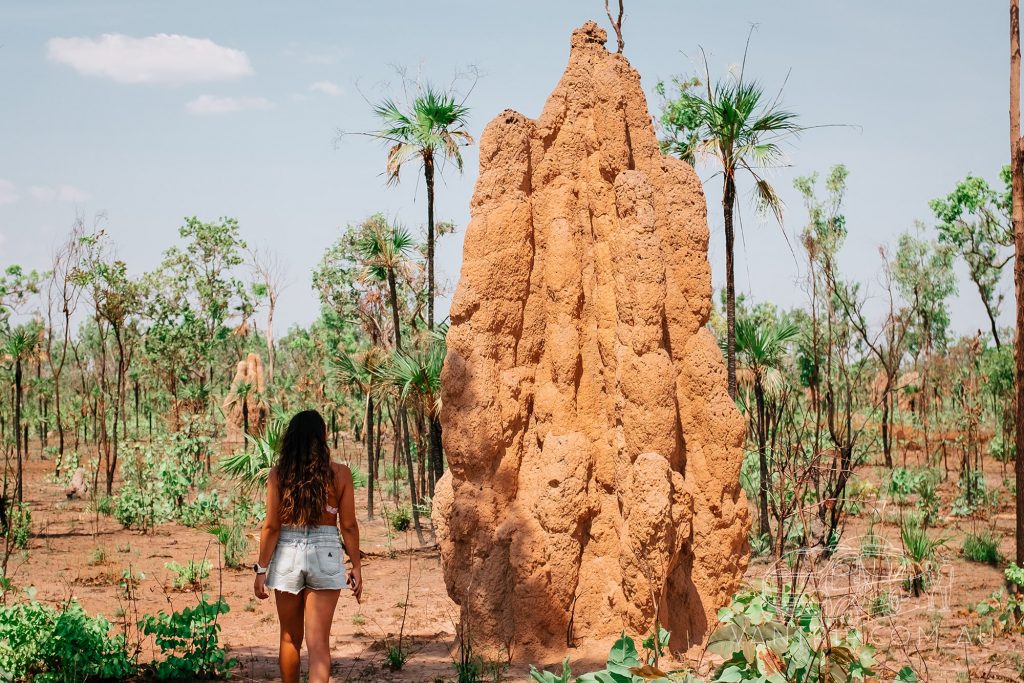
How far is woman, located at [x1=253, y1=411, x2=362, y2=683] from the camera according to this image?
4.91m

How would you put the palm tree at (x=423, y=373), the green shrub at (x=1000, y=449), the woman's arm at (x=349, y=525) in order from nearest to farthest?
the woman's arm at (x=349, y=525)
the palm tree at (x=423, y=373)
the green shrub at (x=1000, y=449)

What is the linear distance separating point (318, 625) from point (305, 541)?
1.49 ft

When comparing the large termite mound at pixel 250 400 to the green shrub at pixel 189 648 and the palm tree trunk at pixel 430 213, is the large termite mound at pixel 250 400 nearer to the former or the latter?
the palm tree trunk at pixel 430 213

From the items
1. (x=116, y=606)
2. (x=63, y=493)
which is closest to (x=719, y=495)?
(x=116, y=606)

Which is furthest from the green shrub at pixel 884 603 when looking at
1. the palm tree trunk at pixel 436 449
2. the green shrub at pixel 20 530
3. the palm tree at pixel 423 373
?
the green shrub at pixel 20 530

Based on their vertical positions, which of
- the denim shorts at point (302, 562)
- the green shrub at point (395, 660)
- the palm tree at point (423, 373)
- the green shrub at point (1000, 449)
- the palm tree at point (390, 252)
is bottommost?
the green shrub at point (395, 660)

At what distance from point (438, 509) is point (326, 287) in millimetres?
27816

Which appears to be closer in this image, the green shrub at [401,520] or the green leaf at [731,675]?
the green leaf at [731,675]

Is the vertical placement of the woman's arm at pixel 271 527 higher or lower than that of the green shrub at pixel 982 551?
higher

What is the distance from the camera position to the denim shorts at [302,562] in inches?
193

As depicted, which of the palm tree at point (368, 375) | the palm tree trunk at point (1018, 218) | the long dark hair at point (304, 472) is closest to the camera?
the long dark hair at point (304, 472)

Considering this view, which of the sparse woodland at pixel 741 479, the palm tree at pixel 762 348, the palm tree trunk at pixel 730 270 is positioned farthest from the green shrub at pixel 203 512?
the palm tree at pixel 762 348

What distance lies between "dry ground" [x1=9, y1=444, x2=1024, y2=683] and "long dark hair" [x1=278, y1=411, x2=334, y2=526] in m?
2.07

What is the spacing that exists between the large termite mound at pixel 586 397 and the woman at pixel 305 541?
187 cm
